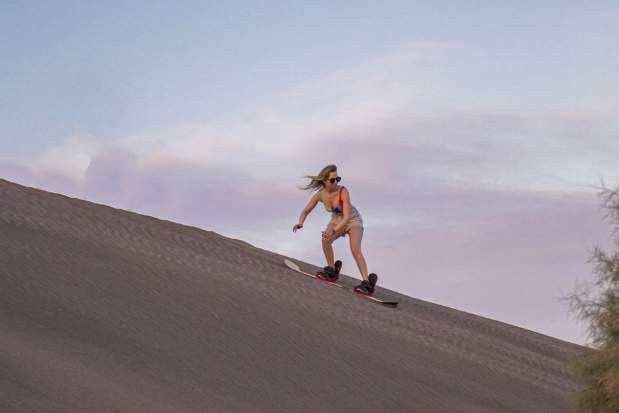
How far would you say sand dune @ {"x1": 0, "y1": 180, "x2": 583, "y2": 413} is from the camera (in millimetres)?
7801

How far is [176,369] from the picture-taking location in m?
8.45

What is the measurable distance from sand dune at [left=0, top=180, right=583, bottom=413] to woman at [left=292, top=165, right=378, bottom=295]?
21.1 inches

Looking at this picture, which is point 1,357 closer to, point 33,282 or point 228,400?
point 228,400

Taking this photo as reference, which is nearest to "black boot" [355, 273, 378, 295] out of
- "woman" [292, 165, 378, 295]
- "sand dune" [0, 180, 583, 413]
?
"woman" [292, 165, 378, 295]

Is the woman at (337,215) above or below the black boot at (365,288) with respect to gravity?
above

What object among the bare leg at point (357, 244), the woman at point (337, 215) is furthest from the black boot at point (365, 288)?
the bare leg at point (357, 244)

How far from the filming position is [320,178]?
48.3 ft

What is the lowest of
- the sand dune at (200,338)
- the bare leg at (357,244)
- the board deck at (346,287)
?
the sand dune at (200,338)

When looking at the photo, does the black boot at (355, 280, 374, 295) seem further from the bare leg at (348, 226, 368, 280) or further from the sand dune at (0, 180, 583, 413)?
the sand dune at (0, 180, 583, 413)

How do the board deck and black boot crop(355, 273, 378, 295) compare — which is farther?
black boot crop(355, 273, 378, 295)

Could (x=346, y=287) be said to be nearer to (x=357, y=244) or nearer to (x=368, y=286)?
(x=368, y=286)

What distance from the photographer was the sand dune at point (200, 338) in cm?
780

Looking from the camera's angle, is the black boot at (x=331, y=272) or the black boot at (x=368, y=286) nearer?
the black boot at (x=368, y=286)

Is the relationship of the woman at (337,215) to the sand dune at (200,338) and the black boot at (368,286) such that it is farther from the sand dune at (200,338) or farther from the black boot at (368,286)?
the sand dune at (200,338)
